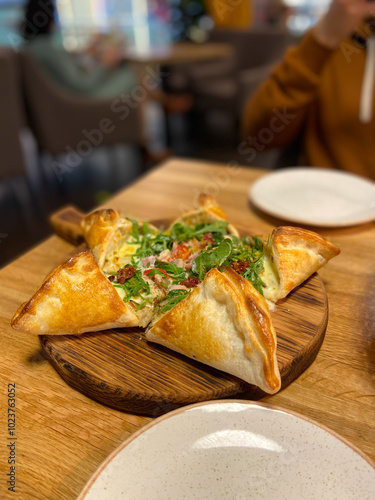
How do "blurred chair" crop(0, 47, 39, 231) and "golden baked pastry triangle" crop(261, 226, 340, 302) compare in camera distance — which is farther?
"blurred chair" crop(0, 47, 39, 231)

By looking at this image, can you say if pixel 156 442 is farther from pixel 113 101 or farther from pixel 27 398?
pixel 113 101

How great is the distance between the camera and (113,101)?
418 centimetres

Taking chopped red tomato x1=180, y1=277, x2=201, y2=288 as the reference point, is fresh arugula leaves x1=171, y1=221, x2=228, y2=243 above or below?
above

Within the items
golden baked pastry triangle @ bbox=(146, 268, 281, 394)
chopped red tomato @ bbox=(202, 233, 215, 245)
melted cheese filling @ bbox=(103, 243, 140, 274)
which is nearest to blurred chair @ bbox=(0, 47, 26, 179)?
melted cheese filling @ bbox=(103, 243, 140, 274)

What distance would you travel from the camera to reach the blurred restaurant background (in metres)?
3.49

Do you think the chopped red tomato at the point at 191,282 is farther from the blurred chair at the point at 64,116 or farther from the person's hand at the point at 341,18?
the blurred chair at the point at 64,116

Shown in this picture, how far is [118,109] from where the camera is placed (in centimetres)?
423

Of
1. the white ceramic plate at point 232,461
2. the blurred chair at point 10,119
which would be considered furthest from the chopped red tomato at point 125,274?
the blurred chair at point 10,119

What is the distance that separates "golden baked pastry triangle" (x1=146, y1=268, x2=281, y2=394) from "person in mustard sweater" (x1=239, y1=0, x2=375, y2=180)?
163 centimetres

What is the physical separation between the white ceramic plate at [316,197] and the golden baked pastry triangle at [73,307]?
2.68 ft

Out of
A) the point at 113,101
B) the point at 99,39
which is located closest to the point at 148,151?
the point at 113,101

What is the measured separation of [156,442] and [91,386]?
215mm

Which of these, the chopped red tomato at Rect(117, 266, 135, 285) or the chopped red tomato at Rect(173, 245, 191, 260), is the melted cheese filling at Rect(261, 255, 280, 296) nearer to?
the chopped red tomato at Rect(173, 245, 191, 260)

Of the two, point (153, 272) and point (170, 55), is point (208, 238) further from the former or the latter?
point (170, 55)
